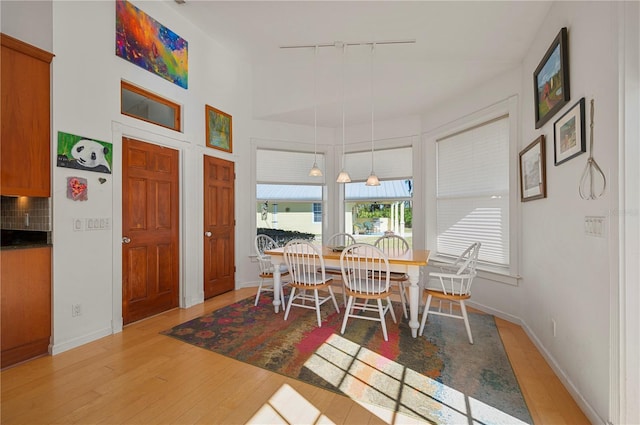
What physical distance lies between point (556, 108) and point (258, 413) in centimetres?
298

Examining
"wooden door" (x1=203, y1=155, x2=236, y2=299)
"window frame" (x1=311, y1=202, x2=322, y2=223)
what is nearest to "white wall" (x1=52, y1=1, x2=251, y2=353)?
"wooden door" (x1=203, y1=155, x2=236, y2=299)

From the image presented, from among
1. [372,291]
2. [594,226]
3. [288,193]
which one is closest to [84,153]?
[372,291]

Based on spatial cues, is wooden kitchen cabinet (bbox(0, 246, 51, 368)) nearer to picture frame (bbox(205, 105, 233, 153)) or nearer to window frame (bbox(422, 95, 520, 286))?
picture frame (bbox(205, 105, 233, 153))

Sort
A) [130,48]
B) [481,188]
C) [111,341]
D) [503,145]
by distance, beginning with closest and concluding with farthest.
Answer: [111,341] → [130,48] → [503,145] → [481,188]

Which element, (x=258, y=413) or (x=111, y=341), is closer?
(x=258, y=413)

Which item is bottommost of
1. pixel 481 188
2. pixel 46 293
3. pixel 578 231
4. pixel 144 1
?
pixel 46 293

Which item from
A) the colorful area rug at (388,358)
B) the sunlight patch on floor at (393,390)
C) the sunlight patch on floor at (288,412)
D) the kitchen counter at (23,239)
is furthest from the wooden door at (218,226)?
the sunlight patch on floor at (288,412)

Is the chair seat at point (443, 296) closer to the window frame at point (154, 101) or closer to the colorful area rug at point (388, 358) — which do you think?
the colorful area rug at point (388, 358)

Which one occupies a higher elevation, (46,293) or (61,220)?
(61,220)

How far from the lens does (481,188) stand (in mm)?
3789

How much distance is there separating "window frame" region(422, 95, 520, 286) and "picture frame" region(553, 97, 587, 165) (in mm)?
1041

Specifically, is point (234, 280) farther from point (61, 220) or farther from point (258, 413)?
point (258, 413)

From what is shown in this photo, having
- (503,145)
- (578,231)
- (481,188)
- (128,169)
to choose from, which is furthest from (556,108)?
(128,169)

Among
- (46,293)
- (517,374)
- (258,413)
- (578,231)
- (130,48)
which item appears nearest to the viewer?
(258,413)
